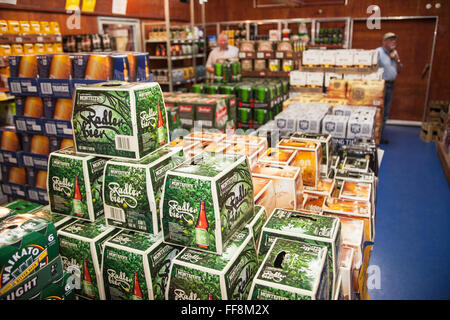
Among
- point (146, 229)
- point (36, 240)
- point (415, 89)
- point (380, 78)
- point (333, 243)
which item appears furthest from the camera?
point (415, 89)

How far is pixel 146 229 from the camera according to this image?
1.60 meters

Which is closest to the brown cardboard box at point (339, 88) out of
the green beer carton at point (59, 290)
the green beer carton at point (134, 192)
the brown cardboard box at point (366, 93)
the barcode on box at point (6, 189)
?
the brown cardboard box at point (366, 93)

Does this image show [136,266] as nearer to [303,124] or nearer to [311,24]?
[303,124]

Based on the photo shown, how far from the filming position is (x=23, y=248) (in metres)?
1.21

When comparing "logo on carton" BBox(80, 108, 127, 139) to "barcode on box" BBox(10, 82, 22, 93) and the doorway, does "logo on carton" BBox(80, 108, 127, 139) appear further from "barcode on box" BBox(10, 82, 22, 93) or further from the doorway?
the doorway

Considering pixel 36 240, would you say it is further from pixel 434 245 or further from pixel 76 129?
pixel 434 245

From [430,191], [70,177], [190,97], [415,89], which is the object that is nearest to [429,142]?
[415,89]

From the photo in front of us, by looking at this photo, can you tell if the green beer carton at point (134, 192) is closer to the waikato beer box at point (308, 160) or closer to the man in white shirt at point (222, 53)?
the waikato beer box at point (308, 160)

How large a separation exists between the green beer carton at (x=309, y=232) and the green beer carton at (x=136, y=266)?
0.46 m

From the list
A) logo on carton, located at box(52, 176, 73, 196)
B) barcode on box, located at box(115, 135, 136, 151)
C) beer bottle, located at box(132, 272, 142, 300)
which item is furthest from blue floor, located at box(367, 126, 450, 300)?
logo on carton, located at box(52, 176, 73, 196)

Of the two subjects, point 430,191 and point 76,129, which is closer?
point 76,129

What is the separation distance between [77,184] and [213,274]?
851 mm

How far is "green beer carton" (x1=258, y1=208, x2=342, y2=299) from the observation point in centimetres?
142
